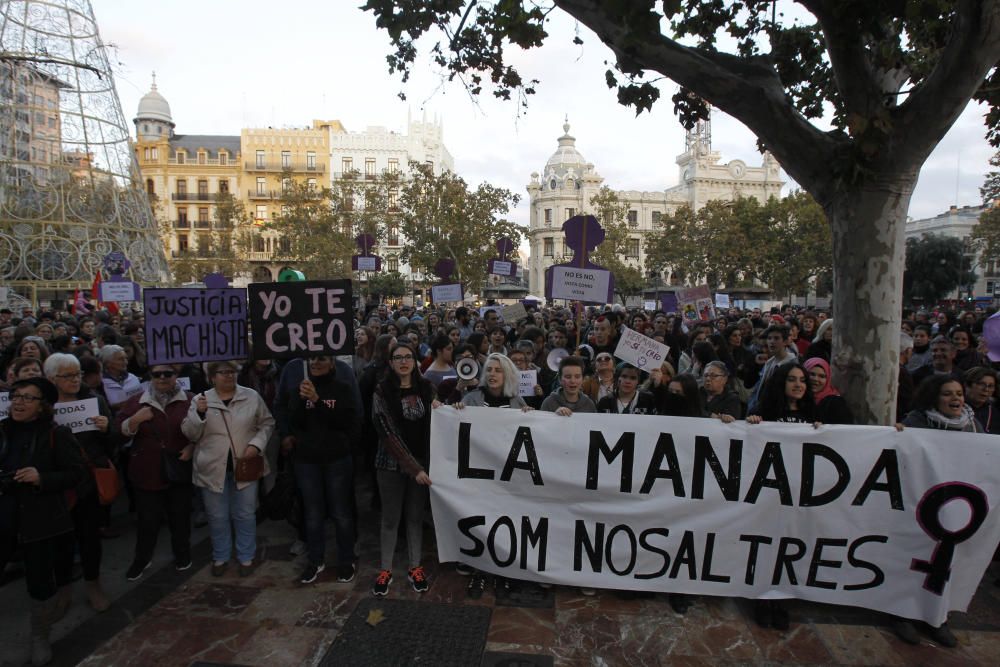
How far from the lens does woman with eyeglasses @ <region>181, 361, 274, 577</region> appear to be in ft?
14.4

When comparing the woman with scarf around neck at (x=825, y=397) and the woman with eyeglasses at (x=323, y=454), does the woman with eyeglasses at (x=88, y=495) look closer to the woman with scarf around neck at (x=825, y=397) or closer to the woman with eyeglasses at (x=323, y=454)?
the woman with eyeglasses at (x=323, y=454)

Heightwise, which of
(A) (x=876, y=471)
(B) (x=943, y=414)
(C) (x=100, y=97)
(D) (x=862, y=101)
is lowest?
(A) (x=876, y=471)

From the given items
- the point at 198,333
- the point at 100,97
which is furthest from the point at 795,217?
the point at 198,333

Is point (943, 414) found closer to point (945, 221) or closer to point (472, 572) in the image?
point (472, 572)

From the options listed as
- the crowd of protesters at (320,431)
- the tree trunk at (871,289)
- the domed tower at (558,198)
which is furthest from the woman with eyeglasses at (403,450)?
the domed tower at (558,198)

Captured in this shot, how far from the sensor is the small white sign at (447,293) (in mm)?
13656

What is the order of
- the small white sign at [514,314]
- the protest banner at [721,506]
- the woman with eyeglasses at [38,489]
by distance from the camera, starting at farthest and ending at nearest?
1. the small white sign at [514,314]
2. the protest banner at [721,506]
3. the woman with eyeglasses at [38,489]

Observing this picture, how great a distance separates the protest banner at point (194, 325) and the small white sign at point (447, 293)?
9.10 meters

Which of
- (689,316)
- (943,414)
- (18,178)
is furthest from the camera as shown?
(18,178)

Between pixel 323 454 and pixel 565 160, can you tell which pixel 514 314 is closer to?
pixel 323 454

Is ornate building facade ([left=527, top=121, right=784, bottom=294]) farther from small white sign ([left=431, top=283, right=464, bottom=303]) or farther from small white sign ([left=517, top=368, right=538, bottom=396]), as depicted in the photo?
small white sign ([left=517, top=368, right=538, bottom=396])

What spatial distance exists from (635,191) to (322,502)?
74.9 m

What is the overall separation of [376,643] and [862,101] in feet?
16.6

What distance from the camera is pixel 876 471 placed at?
3.80 m
